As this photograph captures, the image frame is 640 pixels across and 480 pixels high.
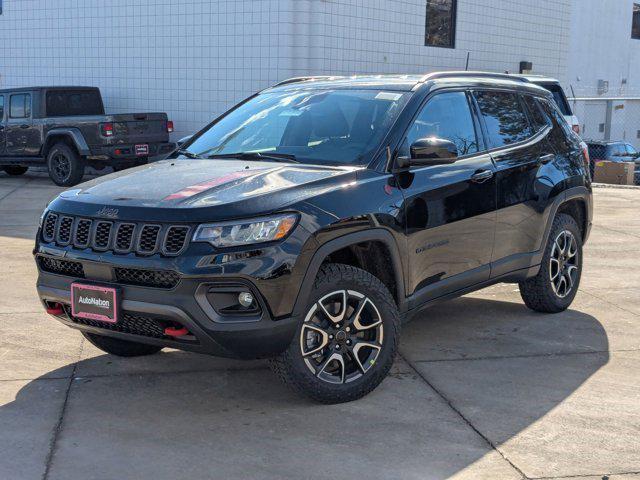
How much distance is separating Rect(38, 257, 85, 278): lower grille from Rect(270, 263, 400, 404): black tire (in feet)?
3.70

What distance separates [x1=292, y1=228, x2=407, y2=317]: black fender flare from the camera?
437 centimetres

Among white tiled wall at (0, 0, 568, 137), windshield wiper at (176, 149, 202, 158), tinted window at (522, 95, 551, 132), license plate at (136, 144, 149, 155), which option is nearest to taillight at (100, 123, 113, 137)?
license plate at (136, 144, 149, 155)

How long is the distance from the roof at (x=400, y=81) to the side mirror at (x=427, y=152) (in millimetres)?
538

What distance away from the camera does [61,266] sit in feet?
15.4

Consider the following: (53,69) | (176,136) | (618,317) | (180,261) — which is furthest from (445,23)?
(180,261)

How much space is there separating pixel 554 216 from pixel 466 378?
1.83 metres

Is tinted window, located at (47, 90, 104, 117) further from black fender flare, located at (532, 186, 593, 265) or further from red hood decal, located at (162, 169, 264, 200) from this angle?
red hood decal, located at (162, 169, 264, 200)

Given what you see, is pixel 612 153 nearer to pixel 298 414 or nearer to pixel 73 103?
pixel 73 103

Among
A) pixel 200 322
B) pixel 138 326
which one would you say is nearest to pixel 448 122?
pixel 200 322

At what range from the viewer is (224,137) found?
5781mm

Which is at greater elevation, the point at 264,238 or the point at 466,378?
the point at 264,238

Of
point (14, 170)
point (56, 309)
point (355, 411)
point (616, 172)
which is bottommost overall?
point (14, 170)

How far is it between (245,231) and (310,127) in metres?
1.38

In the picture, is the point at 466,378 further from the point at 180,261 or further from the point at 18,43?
the point at 18,43
